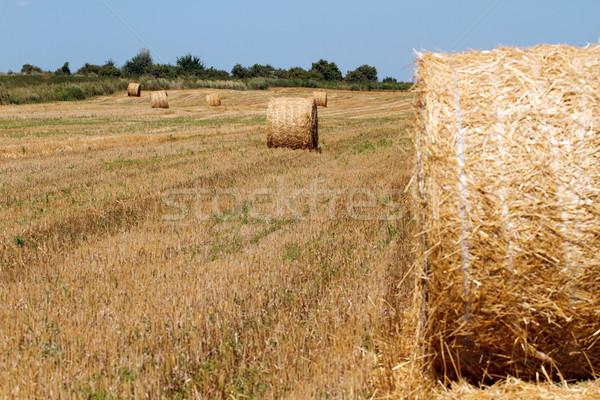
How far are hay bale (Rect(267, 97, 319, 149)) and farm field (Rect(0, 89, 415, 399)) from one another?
2311 mm

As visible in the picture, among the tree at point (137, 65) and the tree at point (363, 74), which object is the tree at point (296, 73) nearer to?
the tree at point (363, 74)

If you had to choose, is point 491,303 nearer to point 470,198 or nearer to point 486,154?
point 470,198

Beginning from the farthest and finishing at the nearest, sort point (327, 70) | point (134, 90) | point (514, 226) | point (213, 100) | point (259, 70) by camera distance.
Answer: point (259, 70)
point (327, 70)
point (134, 90)
point (213, 100)
point (514, 226)

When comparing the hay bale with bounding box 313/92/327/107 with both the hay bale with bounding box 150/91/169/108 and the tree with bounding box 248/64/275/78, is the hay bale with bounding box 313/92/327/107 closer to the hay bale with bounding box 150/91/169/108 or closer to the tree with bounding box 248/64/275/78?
the hay bale with bounding box 150/91/169/108

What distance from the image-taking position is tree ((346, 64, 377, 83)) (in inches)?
2739

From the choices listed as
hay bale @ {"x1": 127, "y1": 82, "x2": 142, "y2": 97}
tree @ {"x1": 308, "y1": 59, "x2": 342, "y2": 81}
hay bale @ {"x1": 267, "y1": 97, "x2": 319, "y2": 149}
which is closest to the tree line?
tree @ {"x1": 308, "y1": 59, "x2": 342, "y2": 81}

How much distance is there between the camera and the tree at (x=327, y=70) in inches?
2874

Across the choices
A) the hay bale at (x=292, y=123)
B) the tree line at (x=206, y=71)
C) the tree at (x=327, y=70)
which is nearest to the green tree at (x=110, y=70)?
the tree line at (x=206, y=71)

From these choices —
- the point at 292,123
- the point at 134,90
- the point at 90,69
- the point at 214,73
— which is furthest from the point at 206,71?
the point at 292,123

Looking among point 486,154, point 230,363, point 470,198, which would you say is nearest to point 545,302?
point 470,198

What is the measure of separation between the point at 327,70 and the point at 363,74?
601 cm

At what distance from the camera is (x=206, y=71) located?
67.4 meters

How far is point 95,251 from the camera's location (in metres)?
5.54

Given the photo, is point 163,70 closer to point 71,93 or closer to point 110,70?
point 110,70
